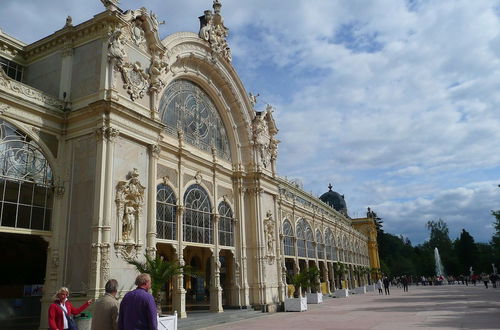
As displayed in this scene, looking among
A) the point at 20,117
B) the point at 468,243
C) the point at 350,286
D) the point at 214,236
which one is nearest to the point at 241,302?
the point at 214,236

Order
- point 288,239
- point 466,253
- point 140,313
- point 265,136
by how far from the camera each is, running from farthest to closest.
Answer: point 466,253, point 288,239, point 265,136, point 140,313

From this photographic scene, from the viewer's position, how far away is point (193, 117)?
25.5 metres

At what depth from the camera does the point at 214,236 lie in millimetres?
24688

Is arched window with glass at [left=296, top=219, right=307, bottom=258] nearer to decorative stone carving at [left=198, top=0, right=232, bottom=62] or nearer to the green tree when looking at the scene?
decorative stone carving at [left=198, top=0, right=232, bottom=62]

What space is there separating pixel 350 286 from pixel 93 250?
170 ft

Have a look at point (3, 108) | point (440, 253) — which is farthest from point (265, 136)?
point (440, 253)

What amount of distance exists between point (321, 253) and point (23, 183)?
37512mm

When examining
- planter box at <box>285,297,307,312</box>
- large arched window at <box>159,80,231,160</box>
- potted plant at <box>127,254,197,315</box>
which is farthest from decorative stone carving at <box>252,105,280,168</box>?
potted plant at <box>127,254,197,315</box>

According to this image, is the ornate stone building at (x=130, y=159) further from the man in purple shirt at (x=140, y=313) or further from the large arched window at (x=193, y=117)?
the man in purple shirt at (x=140, y=313)

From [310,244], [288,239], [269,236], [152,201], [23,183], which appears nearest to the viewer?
[23,183]

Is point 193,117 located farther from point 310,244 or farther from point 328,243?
point 328,243

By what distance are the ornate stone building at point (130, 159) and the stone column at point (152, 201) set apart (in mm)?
53

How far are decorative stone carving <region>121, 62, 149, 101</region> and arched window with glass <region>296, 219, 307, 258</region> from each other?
84.8ft

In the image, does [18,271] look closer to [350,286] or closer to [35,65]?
[35,65]
